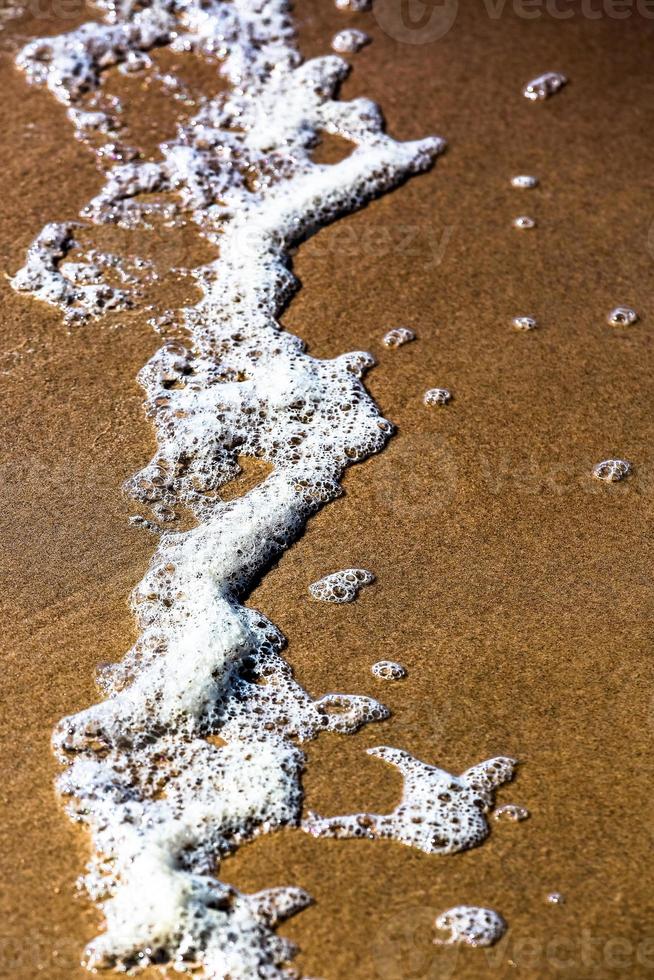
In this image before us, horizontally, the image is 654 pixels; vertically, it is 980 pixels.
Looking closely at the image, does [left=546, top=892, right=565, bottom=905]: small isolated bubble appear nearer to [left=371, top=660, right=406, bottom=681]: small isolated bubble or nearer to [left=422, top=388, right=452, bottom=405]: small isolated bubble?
[left=371, top=660, right=406, bottom=681]: small isolated bubble

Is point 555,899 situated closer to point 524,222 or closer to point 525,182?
point 524,222

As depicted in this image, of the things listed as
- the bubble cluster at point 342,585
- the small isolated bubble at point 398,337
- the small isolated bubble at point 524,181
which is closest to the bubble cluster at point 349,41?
the small isolated bubble at point 524,181

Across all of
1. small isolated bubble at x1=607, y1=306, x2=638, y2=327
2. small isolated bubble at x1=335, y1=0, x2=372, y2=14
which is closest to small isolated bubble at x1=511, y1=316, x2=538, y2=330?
small isolated bubble at x1=607, y1=306, x2=638, y2=327

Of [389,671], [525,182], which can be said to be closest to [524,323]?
[525,182]

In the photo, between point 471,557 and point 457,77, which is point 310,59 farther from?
point 471,557

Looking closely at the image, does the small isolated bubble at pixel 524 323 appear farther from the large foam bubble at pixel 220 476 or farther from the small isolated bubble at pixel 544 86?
the small isolated bubble at pixel 544 86

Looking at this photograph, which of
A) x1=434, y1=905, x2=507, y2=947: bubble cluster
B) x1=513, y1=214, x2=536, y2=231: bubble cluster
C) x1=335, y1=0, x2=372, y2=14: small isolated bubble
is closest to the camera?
x1=434, y1=905, x2=507, y2=947: bubble cluster
